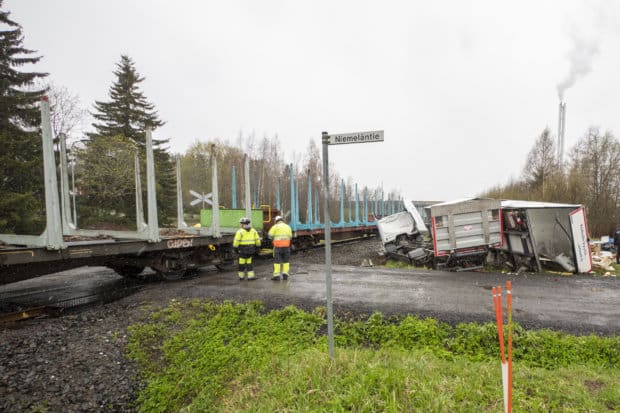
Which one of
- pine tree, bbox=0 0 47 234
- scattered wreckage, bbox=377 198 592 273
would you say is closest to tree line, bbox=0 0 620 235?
pine tree, bbox=0 0 47 234

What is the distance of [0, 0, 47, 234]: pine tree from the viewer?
41.8ft

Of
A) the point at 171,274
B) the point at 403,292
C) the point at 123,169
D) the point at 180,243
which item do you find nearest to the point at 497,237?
the point at 403,292

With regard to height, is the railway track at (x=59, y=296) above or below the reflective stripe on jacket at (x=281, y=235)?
below

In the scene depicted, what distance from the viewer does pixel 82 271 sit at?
1030 centimetres

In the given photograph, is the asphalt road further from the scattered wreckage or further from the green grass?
the scattered wreckage

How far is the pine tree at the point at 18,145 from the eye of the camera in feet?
41.8

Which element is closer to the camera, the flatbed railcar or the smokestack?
the flatbed railcar

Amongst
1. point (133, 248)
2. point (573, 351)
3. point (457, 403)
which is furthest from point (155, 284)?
point (573, 351)

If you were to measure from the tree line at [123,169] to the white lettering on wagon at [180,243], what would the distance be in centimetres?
A: 226

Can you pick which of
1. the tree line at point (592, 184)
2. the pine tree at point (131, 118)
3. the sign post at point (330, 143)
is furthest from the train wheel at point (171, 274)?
the tree line at point (592, 184)

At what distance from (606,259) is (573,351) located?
8661mm

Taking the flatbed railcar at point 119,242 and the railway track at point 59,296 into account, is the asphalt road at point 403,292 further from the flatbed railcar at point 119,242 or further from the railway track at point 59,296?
Result: the flatbed railcar at point 119,242

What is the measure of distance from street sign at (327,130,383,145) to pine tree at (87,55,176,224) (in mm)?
23686

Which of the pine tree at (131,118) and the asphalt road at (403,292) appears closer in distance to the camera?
the asphalt road at (403,292)
